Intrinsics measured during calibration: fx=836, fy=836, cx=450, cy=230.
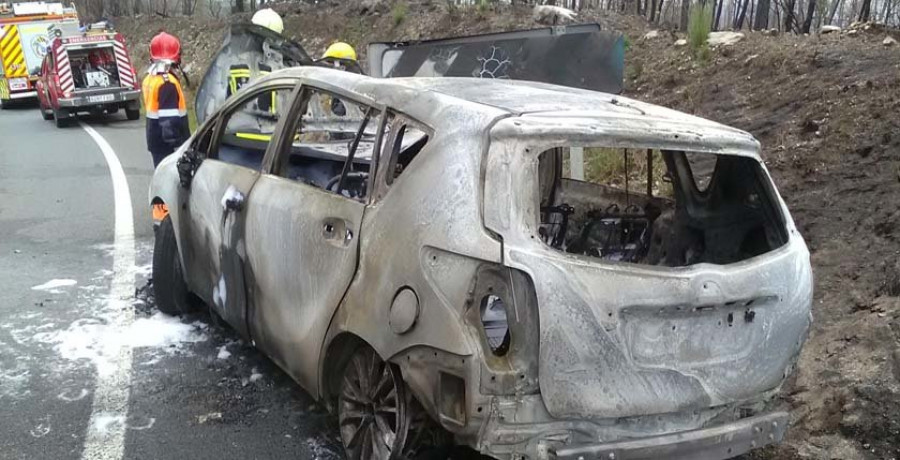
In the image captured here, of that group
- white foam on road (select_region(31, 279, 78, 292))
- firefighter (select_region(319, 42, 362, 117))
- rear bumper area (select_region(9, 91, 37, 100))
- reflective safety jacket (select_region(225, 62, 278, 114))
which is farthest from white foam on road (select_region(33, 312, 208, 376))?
rear bumper area (select_region(9, 91, 37, 100))

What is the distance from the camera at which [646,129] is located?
309 cm

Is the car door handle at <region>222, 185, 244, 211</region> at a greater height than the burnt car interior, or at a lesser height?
lesser

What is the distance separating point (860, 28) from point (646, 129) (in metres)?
7.93

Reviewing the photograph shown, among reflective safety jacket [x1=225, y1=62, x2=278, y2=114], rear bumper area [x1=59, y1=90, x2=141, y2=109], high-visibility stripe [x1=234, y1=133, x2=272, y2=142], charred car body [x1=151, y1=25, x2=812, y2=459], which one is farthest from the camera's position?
rear bumper area [x1=59, y1=90, x2=141, y2=109]

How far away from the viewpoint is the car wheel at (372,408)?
10.5 ft

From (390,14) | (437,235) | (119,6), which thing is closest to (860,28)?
(437,235)

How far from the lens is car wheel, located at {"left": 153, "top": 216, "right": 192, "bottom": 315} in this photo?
551 centimetres

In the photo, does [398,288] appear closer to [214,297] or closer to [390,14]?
[214,297]

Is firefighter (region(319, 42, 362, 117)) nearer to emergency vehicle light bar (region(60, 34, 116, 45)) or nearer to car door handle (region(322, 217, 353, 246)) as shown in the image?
car door handle (region(322, 217, 353, 246))

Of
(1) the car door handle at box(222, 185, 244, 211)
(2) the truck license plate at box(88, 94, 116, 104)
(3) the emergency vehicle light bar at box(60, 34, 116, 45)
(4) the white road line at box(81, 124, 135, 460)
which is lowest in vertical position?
(4) the white road line at box(81, 124, 135, 460)

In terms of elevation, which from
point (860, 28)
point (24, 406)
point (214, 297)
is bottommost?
point (24, 406)

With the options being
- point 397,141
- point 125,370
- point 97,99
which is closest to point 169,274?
point 125,370

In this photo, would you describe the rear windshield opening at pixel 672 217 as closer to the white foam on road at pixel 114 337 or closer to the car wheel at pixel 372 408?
the car wheel at pixel 372 408

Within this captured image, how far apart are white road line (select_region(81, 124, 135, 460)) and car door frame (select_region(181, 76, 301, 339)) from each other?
629 millimetres
